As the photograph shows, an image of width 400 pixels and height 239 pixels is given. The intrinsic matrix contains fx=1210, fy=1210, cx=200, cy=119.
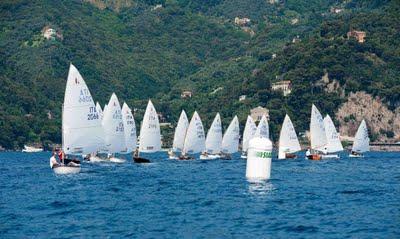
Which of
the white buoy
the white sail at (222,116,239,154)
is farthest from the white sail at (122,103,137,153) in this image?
the white buoy

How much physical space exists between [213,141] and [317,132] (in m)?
14.3

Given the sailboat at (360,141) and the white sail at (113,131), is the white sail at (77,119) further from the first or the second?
the sailboat at (360,141)

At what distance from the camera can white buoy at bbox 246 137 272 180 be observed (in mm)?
78750

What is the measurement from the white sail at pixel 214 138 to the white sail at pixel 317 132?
41.4ft

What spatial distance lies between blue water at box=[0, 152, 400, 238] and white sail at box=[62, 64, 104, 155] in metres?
2.55

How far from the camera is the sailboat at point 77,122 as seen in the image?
3905 inches

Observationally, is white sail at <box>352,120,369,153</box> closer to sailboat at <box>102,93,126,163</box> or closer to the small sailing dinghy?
the small sailing dinghy

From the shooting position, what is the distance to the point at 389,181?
311ft

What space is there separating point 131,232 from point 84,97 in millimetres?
44662

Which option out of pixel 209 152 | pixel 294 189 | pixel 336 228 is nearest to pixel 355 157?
pixel 209 152

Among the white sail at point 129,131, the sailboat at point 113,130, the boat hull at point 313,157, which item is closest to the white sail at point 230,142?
the boat hull at point 313,157

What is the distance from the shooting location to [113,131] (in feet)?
414

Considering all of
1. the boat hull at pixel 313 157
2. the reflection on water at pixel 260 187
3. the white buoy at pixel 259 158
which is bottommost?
the reflection on water at pixel 260 187

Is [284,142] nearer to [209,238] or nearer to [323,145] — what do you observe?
[323,145]
